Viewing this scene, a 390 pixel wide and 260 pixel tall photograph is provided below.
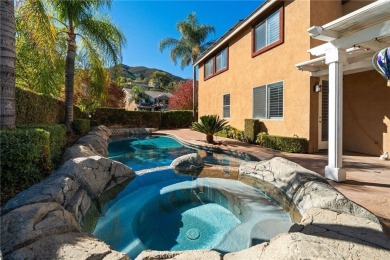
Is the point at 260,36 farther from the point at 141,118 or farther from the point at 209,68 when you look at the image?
the point at 141,118

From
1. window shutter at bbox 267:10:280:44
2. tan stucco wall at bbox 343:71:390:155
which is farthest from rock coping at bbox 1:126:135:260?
window shutter at bbox 267:10:280:44

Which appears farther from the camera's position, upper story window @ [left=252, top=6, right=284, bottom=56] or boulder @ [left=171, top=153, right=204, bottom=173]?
upper story window @ [left=252, top=6, right=284, bottom=56]

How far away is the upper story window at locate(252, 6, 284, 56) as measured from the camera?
30.5 ft

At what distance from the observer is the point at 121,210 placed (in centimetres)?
455

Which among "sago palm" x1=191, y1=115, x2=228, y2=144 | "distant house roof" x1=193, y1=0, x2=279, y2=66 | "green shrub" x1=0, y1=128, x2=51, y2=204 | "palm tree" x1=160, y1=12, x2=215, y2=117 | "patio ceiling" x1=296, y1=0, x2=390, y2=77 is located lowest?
"green shrub" x1=0, y1=128, x2=51, y2=204

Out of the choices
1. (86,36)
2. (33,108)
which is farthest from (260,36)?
(33,108)

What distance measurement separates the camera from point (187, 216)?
4.38m

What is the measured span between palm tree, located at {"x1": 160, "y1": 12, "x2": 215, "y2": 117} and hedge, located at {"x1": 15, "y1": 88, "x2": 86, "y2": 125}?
19204 millimetres

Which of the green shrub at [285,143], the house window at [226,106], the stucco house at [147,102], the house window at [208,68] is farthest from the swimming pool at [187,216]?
the stucco house at [147,102]

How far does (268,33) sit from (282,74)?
244 centimetres

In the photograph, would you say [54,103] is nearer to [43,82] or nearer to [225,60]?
[43,82]

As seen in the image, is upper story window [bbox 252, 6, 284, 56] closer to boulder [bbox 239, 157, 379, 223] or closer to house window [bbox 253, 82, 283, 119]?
house window [bbox 253, 82, 283, 119]

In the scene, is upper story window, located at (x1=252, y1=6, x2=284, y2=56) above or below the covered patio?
above

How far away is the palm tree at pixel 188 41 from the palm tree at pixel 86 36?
1557cm
